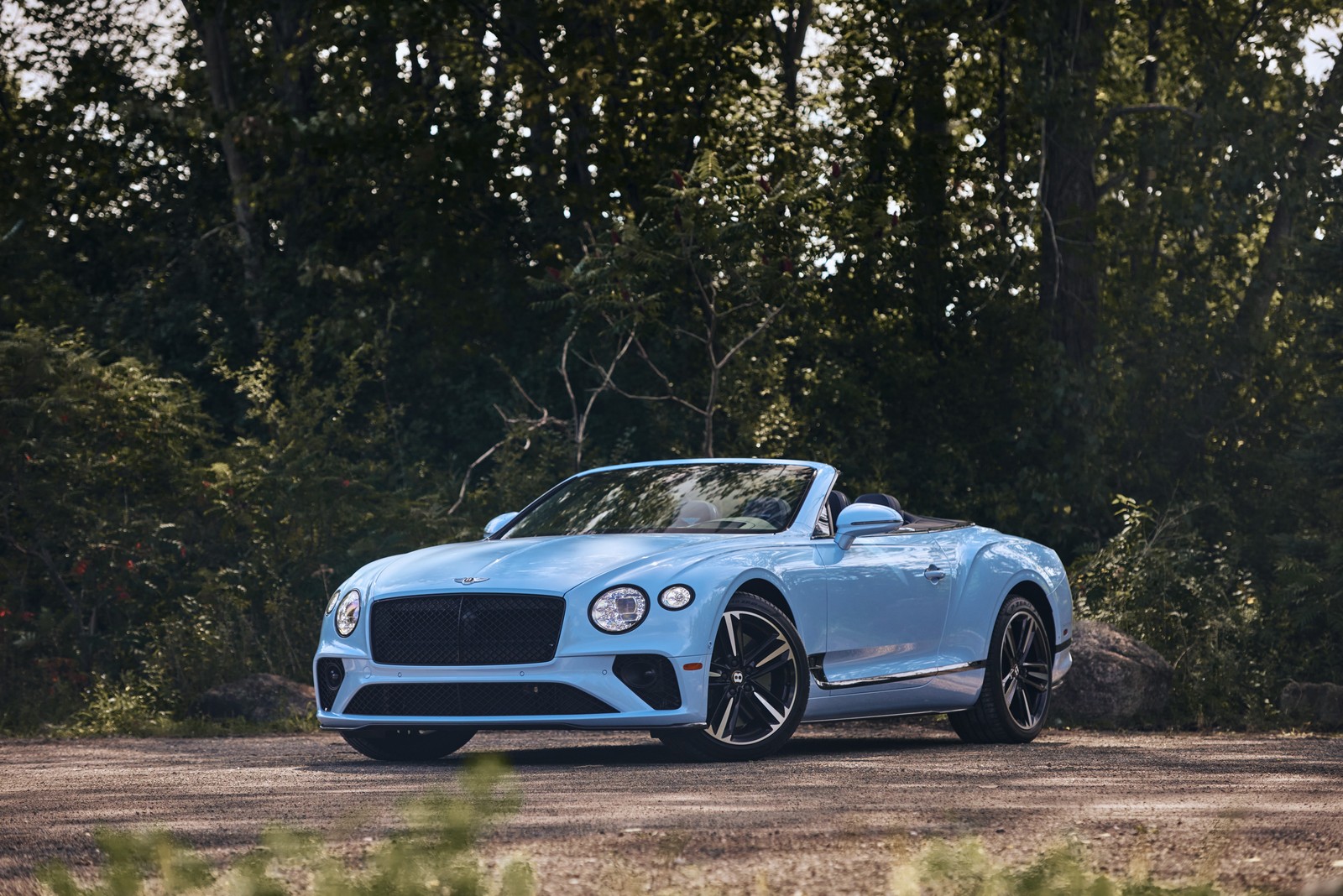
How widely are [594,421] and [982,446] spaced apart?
4.51 m

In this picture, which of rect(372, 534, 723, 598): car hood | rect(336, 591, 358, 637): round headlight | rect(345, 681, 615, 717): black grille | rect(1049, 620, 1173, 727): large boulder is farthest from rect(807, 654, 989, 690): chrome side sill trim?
rect(1049, 620, 1173, 727): large boulder

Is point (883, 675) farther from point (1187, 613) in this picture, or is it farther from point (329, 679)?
point (1187, 613)

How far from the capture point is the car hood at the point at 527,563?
9.30 meters

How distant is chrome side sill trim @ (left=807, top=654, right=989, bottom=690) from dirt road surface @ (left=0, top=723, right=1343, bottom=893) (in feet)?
1.26

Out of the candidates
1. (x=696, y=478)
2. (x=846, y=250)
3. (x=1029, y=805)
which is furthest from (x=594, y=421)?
(x=1029, y=805)

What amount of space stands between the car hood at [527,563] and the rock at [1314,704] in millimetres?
6323

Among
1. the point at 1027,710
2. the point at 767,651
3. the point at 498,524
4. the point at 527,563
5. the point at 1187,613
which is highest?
the point at 498,524

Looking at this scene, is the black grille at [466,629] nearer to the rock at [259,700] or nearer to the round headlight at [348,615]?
the round headlight at [348,615]

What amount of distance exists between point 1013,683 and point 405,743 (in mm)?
3637

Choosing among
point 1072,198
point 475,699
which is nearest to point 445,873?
point 475,699

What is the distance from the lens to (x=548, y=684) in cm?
911

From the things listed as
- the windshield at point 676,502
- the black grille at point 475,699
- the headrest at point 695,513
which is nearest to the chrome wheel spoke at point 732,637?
the black grille at point 475,699

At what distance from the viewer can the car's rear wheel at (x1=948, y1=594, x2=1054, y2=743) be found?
11.3m

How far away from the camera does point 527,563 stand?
9539mm
